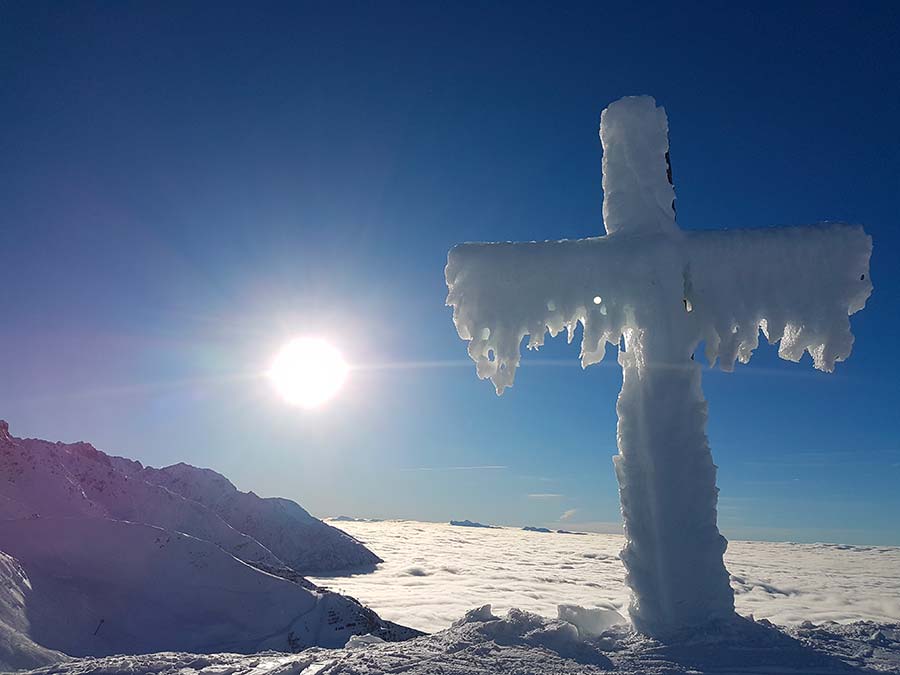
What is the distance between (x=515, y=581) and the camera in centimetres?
1975

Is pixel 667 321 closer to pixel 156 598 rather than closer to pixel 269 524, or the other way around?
pixel 156 598

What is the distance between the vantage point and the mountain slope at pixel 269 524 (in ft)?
79.4

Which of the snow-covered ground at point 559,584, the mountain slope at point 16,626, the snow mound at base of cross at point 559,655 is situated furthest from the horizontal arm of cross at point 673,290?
the mountain slope at point 16,626

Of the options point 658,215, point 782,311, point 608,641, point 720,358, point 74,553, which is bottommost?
point 608,641

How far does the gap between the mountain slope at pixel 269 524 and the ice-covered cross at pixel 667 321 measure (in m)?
19.3

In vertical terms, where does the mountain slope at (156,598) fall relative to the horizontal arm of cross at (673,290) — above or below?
below

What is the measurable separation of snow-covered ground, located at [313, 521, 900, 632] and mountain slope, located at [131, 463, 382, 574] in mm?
2142

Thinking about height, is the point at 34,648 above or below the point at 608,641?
below

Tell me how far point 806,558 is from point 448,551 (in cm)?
2130

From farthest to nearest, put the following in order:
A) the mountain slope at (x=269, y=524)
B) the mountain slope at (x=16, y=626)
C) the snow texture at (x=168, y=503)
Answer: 1. the mountain slope at (x=269, y=524)
2. the snow texture at (x=168, y=503)
3. the mountain slope at (x=16, y=626)

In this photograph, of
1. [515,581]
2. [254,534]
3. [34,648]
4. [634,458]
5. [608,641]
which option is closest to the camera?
[608,641]

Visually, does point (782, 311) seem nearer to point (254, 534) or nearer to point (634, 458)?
point (634, 458)

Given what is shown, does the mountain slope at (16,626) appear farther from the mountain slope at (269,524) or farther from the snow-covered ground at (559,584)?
the mountain slope at (269,524)

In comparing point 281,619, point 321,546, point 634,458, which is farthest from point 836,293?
point 321,546
